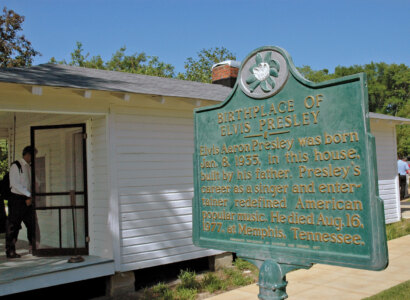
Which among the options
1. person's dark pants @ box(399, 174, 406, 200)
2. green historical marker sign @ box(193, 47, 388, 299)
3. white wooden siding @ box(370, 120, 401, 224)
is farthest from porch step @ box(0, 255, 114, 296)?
person's dark pants @ box(399, 174, 406, 200)

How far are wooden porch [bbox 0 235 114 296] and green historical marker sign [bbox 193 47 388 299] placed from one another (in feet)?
10.9

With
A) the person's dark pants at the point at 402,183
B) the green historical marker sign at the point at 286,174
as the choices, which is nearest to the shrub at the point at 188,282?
the green historical marker sign at the point at 286,174

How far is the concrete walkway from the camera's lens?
6172 millimetres

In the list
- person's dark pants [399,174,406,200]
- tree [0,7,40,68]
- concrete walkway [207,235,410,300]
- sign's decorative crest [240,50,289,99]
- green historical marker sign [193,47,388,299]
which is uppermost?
tree [0,7,40,68]

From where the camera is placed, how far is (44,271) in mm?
6039

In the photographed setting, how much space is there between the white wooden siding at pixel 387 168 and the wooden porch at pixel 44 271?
9687 millimetres

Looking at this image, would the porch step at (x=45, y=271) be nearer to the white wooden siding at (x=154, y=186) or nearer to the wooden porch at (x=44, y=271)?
the wooden porch at (x=44, y=271)

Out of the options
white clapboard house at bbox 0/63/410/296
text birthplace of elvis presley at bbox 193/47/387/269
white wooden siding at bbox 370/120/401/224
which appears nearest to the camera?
text birthplace of elvis presley at bbox 193/47/387/269

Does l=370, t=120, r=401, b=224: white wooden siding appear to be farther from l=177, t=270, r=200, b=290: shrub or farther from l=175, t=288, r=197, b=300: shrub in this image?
l=175, t=288, r=197, b=300: shrub

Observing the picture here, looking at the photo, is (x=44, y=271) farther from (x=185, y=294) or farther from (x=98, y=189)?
(x=185, y=294)

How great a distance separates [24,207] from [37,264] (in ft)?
4.22

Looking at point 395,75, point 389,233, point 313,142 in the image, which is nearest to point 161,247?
point 313,142

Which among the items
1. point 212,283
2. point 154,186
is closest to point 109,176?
point 154,186

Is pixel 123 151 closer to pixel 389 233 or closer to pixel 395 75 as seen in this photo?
pixel 389 233
